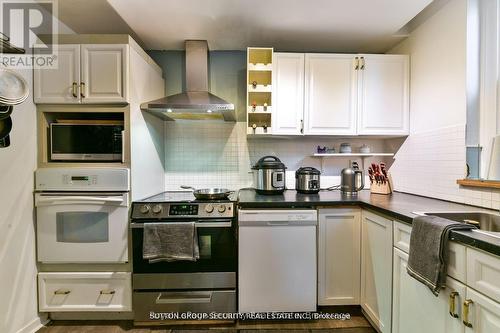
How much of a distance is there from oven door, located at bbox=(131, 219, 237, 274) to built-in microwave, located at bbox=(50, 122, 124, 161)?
1.95ft

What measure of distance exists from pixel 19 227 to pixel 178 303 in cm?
119

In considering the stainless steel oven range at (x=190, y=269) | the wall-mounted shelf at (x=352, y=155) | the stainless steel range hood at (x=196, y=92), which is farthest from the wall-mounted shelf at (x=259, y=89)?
the stainless steel oven range at (x=190, y=269)

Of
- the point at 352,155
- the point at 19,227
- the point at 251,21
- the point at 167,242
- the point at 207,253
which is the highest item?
the point at 251,21

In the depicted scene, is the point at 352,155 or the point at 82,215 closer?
the point at 82,215

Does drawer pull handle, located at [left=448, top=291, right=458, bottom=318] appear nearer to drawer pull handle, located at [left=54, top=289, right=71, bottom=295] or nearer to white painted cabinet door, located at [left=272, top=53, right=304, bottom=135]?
white painted cabinet door, located at [left=272, top=53, right=304, bottom=135]

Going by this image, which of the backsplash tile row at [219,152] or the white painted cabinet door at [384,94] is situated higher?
the white painted cabinet door at [384,94]

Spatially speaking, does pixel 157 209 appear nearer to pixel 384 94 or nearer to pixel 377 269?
pixel 377 269

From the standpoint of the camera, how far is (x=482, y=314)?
0.95m

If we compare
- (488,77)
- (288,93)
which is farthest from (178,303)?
(488,77)

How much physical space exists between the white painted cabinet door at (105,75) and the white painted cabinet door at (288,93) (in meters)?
1.19

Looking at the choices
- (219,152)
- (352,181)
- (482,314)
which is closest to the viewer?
(482,314)

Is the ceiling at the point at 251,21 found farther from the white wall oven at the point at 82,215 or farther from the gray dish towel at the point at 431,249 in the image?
the gray dish towel at the point at 431,249

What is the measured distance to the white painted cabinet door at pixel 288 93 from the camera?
7.30 ft

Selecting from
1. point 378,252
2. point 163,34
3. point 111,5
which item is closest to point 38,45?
point 111,5
